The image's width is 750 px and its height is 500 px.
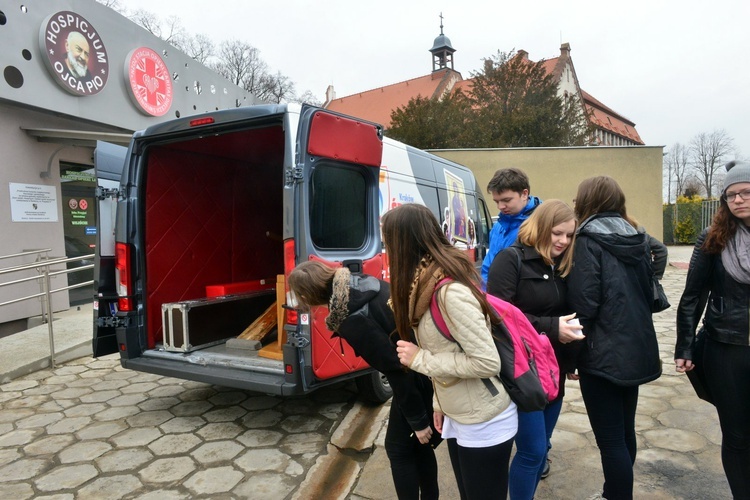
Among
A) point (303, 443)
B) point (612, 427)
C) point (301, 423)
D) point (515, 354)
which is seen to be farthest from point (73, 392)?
point (612, 427)

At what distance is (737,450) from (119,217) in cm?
436

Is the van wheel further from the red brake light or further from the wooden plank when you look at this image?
the red brake light

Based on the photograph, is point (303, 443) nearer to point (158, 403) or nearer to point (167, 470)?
point (167, 470)

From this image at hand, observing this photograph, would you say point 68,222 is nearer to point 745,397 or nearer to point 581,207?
point 581,207

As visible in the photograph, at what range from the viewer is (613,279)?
2207 mm

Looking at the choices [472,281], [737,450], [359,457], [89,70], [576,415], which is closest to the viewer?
[472,281]

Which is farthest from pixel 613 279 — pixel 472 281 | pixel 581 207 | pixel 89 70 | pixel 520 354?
pixel 89 70

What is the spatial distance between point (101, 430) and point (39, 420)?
2.35 ft

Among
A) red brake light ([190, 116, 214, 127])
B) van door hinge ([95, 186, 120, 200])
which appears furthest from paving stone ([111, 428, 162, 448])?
red brake light ([190, 116, 214, 127])

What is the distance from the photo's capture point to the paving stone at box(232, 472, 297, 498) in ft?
9.60

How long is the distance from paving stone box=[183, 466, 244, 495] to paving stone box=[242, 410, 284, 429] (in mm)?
731

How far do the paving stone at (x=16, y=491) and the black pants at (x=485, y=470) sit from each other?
2.75 meters

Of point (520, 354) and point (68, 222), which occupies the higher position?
point (68, 222)

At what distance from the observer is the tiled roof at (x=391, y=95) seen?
4456 cm
